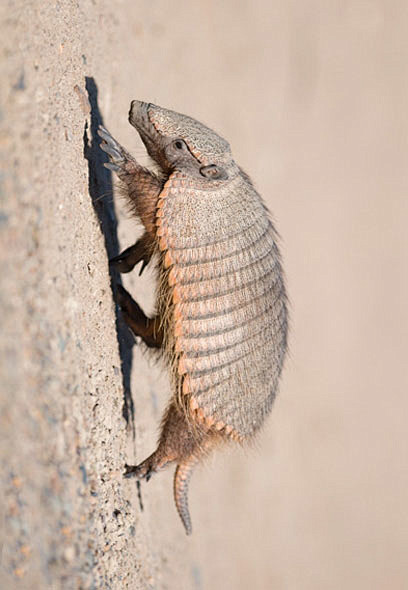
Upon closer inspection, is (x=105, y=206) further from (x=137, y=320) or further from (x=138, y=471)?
(x=138, y=471)

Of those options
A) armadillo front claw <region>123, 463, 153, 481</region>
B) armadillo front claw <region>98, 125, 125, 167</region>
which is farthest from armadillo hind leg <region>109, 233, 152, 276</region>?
armadillo front claw <region>123, 463, 153, 481</region>

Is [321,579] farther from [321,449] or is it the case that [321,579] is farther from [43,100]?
[43,100]

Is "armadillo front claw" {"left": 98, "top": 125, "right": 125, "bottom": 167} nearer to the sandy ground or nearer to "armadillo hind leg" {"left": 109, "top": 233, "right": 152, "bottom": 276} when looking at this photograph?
the sandy ground

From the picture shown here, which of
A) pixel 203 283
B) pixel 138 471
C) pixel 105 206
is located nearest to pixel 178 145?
pixel 105 206

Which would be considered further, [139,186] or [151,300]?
[151,300]

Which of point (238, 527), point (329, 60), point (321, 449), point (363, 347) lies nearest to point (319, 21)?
point (329, 60)

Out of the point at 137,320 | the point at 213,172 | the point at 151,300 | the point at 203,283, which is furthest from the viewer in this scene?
the point at 151,300

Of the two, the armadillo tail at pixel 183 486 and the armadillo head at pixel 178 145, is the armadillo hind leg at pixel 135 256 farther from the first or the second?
the armadillo tail at pixel 183 486
